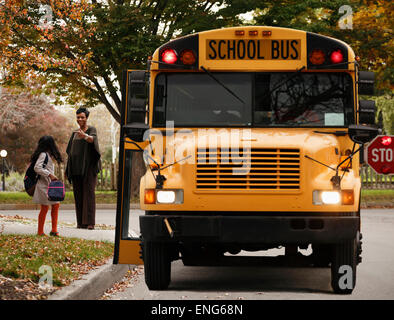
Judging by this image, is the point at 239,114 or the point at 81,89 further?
the point at 81,89

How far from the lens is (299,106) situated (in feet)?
27.8

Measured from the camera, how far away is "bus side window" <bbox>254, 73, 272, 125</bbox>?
332 inches

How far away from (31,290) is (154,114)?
7.97 ft

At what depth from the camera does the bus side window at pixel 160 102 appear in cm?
861

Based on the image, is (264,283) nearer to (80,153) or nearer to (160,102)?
(160,102)

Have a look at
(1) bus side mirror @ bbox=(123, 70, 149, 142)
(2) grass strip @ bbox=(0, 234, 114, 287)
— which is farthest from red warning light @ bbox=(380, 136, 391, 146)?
(1) bus side mirror @ bbox=(123, 70, 149, 142)

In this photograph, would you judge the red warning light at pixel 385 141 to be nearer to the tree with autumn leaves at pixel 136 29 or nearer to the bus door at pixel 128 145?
the tree with autumn leaves at pixel 136 29

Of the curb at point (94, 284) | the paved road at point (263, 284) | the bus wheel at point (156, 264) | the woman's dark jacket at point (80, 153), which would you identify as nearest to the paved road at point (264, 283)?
the paved road at point (263, 284)

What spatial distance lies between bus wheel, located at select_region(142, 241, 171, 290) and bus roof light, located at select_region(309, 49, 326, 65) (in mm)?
2560

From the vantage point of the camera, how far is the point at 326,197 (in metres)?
7.68

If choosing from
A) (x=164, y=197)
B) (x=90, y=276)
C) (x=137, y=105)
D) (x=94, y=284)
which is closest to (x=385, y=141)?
(x=137, y=105)
